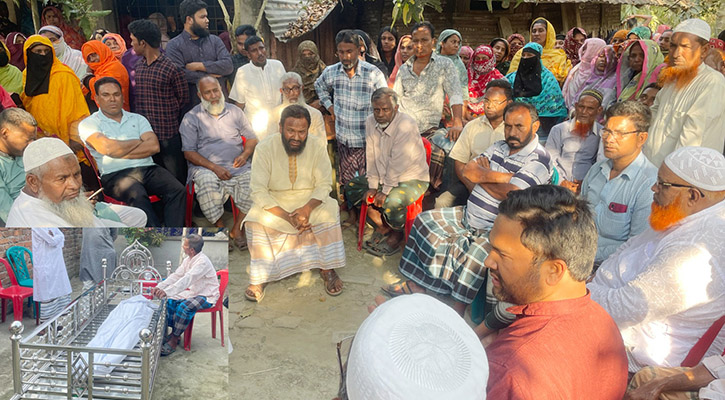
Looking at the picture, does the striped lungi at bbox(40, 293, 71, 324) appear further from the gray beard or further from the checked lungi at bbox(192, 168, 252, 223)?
the checked lungi at bbox(192, 168, 252, 223)

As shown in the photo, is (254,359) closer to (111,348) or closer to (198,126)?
(111,348)

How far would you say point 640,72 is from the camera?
5055mm

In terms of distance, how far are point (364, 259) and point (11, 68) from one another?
366 centimetres

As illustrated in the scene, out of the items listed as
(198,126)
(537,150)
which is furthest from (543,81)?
(198,126)

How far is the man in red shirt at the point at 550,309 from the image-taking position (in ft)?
4.23

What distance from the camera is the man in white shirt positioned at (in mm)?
5324

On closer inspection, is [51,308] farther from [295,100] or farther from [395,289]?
[295,100]

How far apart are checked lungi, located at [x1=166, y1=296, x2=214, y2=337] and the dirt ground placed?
1281mm

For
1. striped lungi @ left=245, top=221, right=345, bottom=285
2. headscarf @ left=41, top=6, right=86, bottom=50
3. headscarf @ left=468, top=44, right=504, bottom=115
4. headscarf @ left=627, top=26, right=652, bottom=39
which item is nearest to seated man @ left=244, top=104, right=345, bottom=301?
striped lungi @ left=245, top=221, right=345, bottom=285

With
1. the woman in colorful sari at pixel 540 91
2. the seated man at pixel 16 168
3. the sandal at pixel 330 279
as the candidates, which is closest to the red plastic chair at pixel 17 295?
the seated man at pixel 16 168

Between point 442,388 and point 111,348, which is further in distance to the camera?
point 111,348

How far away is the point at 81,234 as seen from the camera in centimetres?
174

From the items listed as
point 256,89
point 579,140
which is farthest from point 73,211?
point 579,140

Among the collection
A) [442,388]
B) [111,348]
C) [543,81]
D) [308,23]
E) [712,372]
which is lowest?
[712,372]
